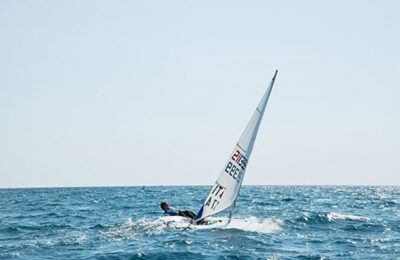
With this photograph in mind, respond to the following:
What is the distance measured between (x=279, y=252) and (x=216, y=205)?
526cm

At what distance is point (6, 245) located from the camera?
771 inches

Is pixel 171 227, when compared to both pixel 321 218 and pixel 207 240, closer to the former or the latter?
pixel 207 240

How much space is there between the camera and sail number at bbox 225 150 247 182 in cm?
2120

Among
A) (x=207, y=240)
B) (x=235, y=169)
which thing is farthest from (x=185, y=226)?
(x=235, y=169)

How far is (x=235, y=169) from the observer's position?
2141cm

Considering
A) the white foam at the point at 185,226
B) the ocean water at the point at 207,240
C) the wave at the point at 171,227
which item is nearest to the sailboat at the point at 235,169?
the white foam at the point at 185,226

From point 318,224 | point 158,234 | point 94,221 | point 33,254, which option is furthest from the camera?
point 94,221

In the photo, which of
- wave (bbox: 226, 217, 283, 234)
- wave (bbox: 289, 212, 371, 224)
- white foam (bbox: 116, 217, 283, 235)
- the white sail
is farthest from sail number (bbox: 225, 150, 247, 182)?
wave (bbox: 289, 212, 371, 224)

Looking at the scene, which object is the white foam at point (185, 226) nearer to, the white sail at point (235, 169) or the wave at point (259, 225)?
the wave at point (259, 225)

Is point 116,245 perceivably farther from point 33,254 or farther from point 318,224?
point 318,224

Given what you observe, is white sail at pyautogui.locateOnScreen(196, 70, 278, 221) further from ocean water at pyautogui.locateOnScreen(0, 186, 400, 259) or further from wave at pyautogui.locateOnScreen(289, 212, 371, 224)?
wave at pyautogui.locateOnScreen(289, 212, 371, 224)

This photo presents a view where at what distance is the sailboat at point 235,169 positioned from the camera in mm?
20672

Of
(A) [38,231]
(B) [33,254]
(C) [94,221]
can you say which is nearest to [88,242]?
(B) [33,254]

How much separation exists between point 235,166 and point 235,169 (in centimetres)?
16
